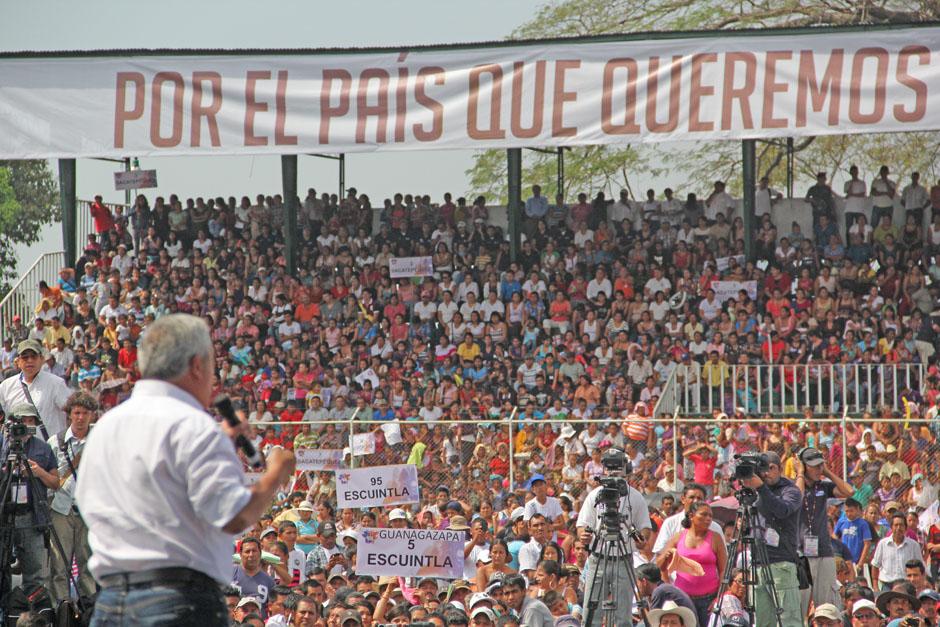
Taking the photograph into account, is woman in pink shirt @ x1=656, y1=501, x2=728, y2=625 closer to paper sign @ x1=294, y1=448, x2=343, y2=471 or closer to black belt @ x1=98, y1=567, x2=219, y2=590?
paper sign @ x1=294, y1=448, x2=343, y2=471

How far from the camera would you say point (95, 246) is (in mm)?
28047

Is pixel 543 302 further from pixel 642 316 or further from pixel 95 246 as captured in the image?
pixel 95 246

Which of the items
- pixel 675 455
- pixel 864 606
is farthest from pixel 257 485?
pixel 675 455

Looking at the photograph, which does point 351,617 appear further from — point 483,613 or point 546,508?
point 546,508

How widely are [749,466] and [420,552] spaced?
144 inches

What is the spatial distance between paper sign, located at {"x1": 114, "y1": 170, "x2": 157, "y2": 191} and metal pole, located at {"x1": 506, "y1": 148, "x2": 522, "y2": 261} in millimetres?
6847

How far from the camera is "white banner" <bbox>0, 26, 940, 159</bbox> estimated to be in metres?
22.2

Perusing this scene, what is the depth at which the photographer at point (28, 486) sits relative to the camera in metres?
8.88

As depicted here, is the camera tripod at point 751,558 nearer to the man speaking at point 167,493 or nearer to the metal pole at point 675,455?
the man speaking at point 167,493

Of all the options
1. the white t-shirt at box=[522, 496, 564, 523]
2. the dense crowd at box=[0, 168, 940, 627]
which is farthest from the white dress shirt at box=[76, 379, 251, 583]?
the white t-shirt at box=[522, 496, 564, 523]

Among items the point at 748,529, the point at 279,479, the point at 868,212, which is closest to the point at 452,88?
the point at 868,212

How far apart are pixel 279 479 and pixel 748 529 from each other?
648cm

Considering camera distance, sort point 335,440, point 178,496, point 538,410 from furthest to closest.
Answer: point 538,410
point 335,440
point 178,496

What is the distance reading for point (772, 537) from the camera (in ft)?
34.5
